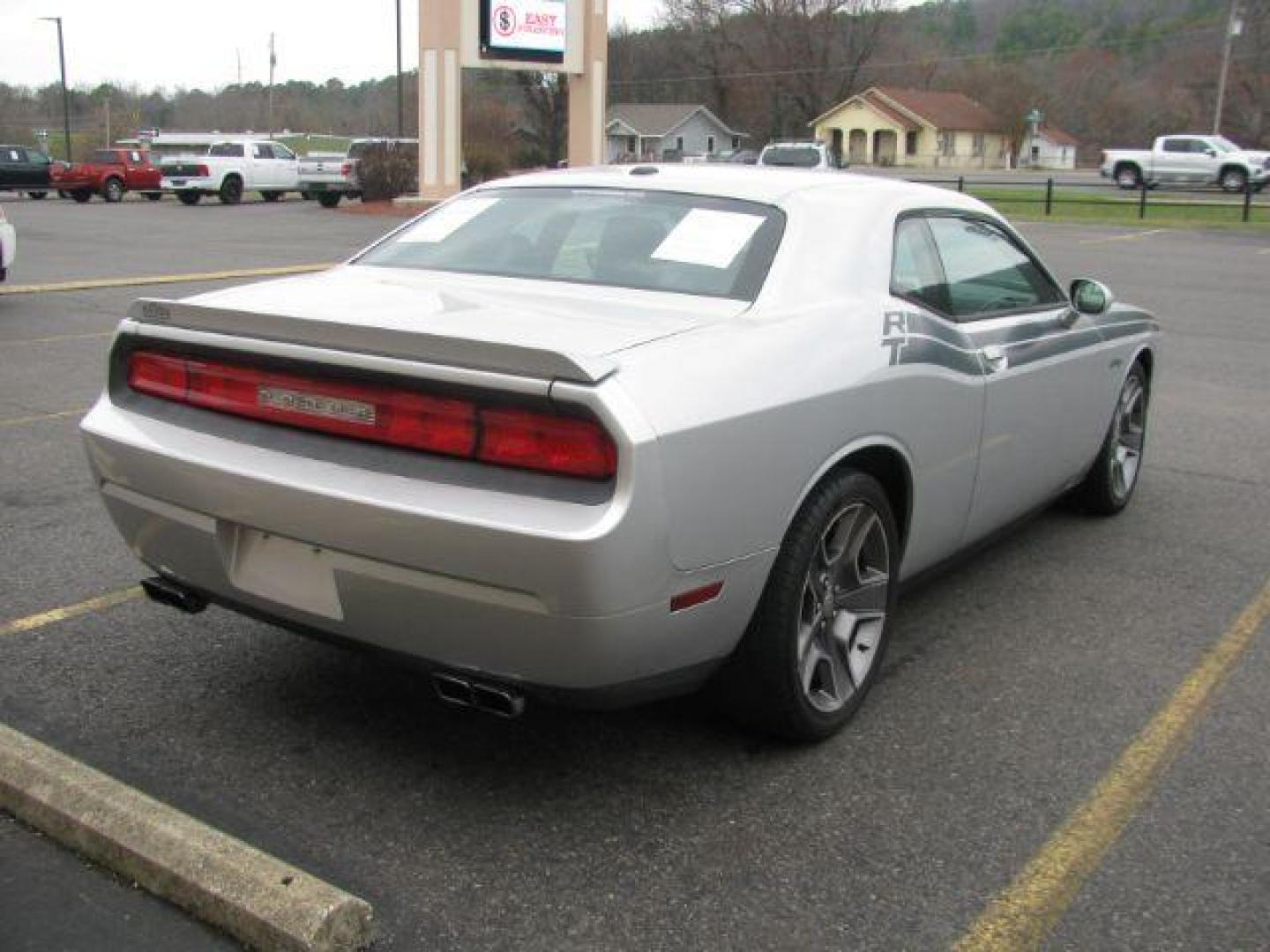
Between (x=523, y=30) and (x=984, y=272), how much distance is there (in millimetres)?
27088

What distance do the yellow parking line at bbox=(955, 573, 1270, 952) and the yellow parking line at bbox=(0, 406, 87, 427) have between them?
19.9 ft

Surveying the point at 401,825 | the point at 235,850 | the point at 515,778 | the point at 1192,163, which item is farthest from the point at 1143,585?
the point at 1192,163

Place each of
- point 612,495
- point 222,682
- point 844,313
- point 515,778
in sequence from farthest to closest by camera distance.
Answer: point 222,682
point 844,313
point 515,778
point 612,495

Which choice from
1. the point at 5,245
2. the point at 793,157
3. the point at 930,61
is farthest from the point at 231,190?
the point at 930,61

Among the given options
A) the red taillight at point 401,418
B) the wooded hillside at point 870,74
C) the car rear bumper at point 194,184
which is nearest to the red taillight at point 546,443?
the red taillight at point 401,418

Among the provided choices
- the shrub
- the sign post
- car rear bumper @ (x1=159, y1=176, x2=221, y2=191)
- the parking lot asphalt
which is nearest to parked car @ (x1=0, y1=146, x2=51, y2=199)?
car rear bumper @ (x1=159, y1=176, x2=221, y2=191)

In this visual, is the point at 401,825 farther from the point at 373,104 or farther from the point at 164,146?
the point at 373,104

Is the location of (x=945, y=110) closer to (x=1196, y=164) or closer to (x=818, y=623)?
(x=1196, y=164)

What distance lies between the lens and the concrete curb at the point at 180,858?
2486 mm

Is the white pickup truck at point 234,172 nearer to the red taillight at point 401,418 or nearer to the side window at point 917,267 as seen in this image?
the side window at point 917,267

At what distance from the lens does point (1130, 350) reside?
5551 millimetres

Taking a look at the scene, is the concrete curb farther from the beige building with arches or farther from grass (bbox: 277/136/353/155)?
the beige building with arches

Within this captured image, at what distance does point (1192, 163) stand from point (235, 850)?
1888 inches

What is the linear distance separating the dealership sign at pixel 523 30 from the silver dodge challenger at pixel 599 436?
26581 mm
